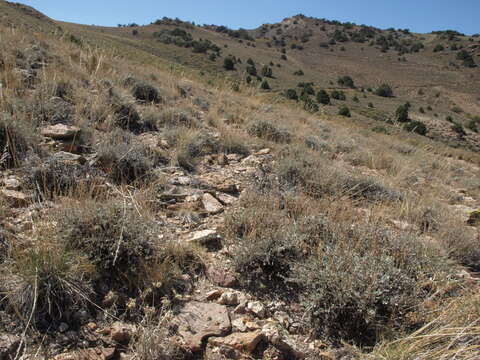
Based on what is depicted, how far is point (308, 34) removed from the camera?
78375 mm

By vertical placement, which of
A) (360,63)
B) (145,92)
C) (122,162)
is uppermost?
(360,63)

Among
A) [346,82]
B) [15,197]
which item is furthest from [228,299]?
[346,82]

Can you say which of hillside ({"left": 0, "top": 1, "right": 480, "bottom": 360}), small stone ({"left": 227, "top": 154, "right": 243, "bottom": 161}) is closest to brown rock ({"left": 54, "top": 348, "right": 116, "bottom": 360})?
hillside ({"left": 0, "top": 1, "right": 480, "bottom": 360})

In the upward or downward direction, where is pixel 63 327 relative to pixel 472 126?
downward

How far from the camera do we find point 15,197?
84.9 inches

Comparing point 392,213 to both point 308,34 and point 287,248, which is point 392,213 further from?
point 308,34

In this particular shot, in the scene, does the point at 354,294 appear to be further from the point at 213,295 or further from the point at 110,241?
the point at 110,241

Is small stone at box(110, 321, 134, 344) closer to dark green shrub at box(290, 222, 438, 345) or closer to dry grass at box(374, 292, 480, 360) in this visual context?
dark green shrub at box(290, 222, 438, 345)

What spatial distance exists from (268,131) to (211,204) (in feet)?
9.30

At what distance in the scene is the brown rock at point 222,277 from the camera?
204 centimetres

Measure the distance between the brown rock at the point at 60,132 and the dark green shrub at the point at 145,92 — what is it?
2357mm

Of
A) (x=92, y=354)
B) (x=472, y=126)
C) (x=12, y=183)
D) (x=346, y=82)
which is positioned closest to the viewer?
(x=92, y=354)

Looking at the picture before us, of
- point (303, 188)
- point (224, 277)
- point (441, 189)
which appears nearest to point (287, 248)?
point (224, 277)

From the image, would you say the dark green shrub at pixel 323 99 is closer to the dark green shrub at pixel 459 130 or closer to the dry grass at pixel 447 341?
the dark green shrub at pixel 459 130
